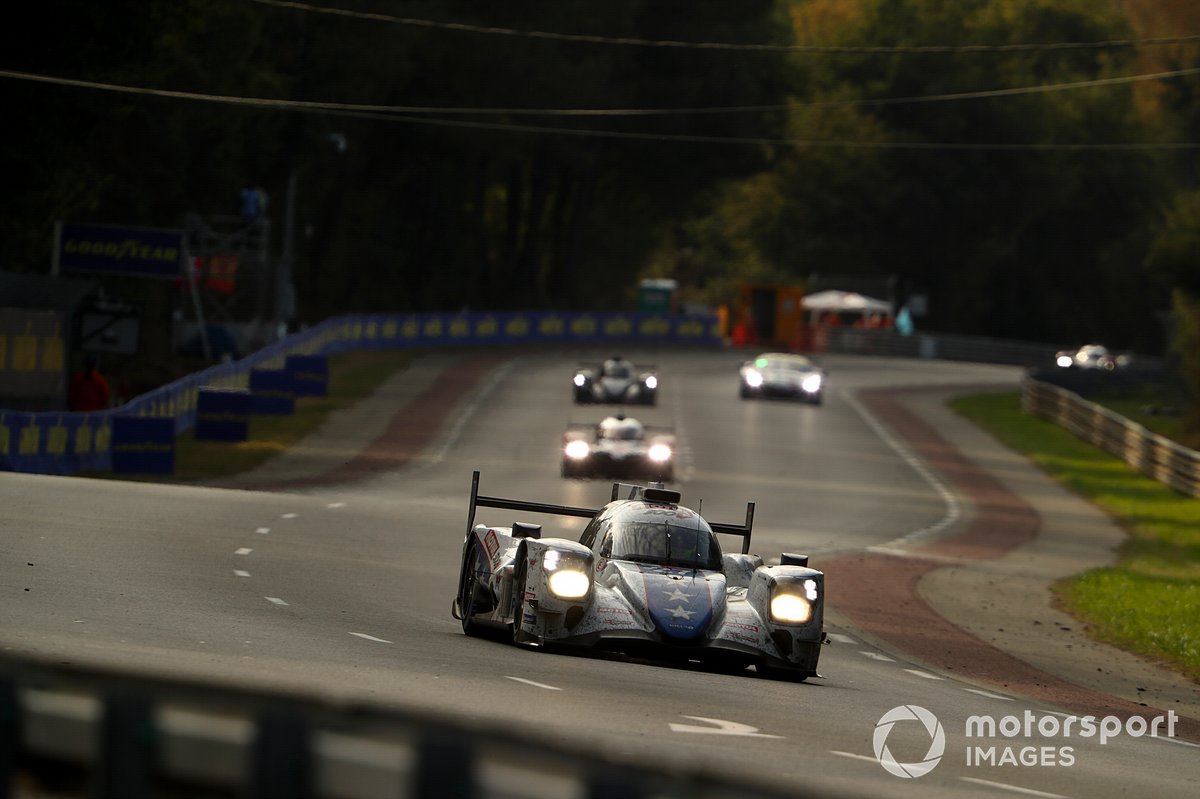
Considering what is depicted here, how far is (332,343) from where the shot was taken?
62500 millimetres

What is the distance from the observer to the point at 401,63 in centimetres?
7262

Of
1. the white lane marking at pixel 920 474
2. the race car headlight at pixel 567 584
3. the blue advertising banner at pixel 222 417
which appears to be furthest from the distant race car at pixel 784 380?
the race car headlight at pixel 567 584

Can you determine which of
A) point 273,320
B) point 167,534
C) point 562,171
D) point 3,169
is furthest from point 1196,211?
point 562,171

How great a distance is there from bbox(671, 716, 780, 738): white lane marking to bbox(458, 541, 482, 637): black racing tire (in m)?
4.34

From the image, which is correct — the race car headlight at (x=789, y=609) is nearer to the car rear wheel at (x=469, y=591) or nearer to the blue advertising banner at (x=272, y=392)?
the car rear wheel at (x=469, y=591)

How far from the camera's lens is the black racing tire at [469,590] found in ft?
47.5

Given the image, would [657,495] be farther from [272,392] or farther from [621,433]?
[272,392]

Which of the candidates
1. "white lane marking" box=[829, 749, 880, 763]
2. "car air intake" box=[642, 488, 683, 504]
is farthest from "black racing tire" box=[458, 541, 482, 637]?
"white lane marking" box=[829, 749, 880, 763]

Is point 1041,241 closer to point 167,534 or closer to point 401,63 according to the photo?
point 401,63

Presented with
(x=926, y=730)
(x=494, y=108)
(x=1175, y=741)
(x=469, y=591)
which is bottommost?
(x=1175, y=741)

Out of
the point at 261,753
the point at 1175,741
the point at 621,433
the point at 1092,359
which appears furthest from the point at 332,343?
the point at 261,753

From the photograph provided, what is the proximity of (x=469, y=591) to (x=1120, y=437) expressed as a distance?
34.5 m

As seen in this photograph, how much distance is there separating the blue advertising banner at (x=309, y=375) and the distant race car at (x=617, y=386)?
6.77 meters

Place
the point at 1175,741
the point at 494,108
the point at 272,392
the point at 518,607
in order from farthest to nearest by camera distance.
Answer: the point at 494,108 → the point at 272,392 → the point at 518,607 → the point at 1175,741
